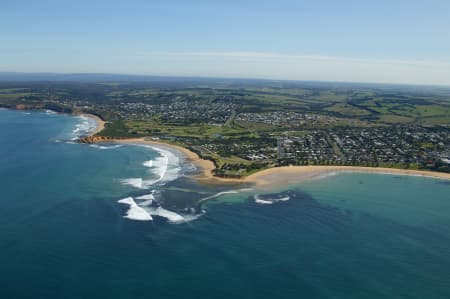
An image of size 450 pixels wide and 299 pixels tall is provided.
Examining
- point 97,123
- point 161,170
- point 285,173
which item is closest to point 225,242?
point 161,170

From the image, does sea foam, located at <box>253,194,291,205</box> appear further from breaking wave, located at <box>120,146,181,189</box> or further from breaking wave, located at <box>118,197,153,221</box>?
breaking wave, located at <box>118,197,153,221</box>

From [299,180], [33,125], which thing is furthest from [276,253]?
[33,125]

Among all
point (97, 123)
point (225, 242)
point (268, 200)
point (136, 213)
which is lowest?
point (225, 242)

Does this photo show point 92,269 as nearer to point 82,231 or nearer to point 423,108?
point 82,231

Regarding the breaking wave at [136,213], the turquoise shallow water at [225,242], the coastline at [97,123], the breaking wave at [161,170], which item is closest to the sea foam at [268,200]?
the turquoise shallow water at [225,242]

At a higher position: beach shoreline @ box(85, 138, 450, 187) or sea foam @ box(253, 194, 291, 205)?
beach shoreline @ box(85, 138, 450, 187)

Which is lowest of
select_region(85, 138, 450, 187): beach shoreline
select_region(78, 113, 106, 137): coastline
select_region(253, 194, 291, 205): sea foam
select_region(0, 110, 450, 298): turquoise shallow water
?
select_region(0, 110, 450, 298): turquoise shallow water

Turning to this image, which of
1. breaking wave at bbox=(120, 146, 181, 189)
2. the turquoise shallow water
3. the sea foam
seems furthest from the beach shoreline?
the sea foam

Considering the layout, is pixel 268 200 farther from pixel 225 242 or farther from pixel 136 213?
pixel 136 213
